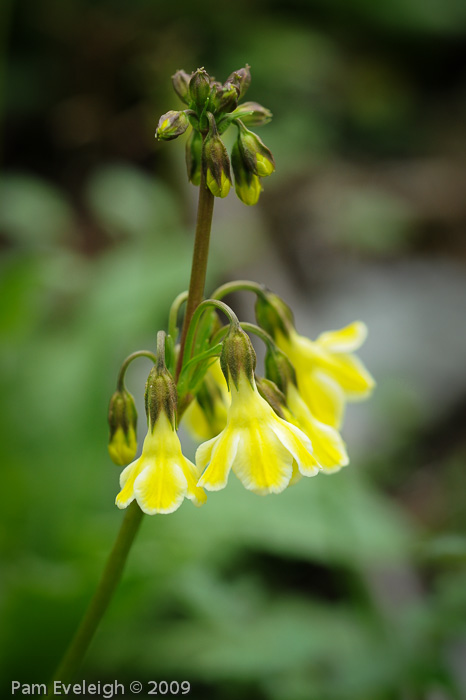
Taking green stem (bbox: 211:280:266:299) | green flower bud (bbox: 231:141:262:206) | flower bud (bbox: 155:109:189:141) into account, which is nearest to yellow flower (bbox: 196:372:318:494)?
green stem (bbox: 211:280:266:299)

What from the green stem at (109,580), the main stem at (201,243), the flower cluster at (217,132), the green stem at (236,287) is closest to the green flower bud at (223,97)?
the flower cluster at (217,132)

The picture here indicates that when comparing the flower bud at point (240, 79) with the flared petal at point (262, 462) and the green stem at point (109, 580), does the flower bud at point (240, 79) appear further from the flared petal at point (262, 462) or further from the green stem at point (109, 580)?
the green stem at point (109, 580)

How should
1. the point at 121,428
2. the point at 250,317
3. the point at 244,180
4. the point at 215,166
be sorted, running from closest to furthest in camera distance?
the point at 215,166
the point at 244,180
the point at 121,428
the point at 250,317

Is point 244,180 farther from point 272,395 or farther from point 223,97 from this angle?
point 272,395

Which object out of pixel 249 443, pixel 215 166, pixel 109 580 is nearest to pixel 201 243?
pixel 215 166

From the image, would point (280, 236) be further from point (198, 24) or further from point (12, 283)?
point (12, 283)

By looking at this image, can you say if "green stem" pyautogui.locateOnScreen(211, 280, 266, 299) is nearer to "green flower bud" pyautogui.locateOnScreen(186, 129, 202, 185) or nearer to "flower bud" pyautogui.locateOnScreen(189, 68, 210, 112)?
"green flower bud" pyautogui.locateOnScreen(186, 129, 202, 185)
